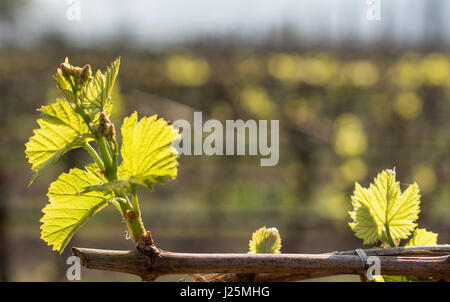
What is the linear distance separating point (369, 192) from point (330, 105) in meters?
5.67

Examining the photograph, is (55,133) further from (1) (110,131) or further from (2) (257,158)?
(2) (257,158)

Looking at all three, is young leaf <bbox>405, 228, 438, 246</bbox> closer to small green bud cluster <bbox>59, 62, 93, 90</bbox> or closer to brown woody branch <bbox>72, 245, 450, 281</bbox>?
brown woody branch <bbox>72, 245, 450, 281</bbox>

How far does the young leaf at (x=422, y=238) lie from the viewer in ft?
1.60

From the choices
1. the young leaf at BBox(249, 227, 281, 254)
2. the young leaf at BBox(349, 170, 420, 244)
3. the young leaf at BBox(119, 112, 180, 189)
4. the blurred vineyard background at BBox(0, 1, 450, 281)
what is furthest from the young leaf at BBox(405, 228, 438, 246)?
the blurred vineyard background at BBox(0, 1, 450, 281)

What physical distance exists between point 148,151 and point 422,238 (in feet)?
1.05

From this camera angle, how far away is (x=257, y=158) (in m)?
6.38

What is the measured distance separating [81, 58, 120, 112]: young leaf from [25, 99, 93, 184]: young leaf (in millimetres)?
22

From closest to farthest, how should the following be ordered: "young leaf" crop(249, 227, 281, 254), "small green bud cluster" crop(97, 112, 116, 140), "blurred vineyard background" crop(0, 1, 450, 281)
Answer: "small green bud cluster" crop(97, 112, 116, 140)
"young leaf" crop(249, 227, 281, 254)
"blurred vineyard background" crop(0, 1, 450, 281)

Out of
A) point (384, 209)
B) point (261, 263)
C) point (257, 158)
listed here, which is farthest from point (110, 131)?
point (257, 158)

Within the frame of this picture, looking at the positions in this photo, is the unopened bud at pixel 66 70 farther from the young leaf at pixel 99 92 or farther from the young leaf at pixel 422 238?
the young leaf at pixel 422 238

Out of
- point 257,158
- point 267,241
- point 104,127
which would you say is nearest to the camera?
point 104,127

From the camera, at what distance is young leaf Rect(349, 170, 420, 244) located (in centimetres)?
48

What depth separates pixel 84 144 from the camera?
40 cm

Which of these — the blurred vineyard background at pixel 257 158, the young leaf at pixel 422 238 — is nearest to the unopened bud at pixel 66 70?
the young leaf at pixel 422 238
